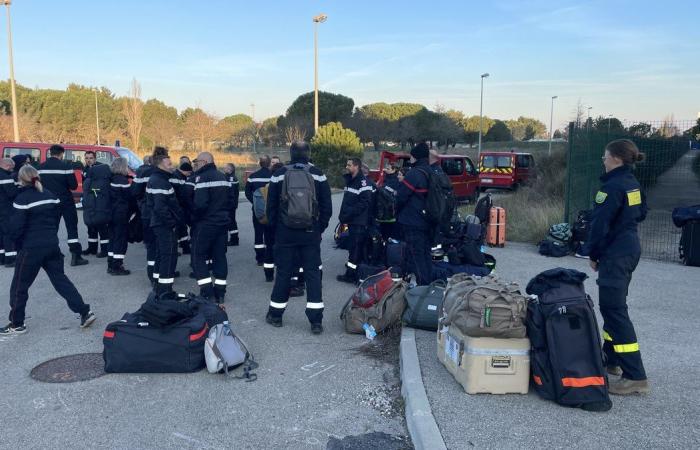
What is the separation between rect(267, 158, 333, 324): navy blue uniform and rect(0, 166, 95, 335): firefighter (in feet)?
7.42

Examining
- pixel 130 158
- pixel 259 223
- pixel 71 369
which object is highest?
pixel 130 158

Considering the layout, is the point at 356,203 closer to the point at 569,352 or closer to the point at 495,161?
the point at 569,352

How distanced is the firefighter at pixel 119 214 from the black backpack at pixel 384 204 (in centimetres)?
405

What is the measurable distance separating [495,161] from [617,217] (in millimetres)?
20676

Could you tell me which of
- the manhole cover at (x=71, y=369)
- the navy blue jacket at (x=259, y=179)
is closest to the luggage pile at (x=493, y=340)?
the manhole cover at (x=71, y=369)

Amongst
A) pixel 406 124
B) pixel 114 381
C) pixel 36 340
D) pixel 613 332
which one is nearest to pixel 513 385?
pixel 613 332

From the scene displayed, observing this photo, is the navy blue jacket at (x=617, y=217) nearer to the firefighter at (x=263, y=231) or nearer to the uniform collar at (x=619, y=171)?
the uniform collar at (x=619, y=171)

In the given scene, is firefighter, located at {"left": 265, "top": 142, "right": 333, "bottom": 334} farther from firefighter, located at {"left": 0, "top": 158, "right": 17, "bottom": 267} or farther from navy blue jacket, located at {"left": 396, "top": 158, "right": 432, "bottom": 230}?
firefighter, located at {"left": 0, "top": 158, "right": 17, "bottom": 267}

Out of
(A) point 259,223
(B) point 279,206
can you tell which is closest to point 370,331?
(B) point 279,206

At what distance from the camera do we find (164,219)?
24.2ft

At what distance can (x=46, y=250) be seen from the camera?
6.18 metres

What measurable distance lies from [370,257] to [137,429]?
15.9ft

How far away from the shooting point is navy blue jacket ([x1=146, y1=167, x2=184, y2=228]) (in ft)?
24.2

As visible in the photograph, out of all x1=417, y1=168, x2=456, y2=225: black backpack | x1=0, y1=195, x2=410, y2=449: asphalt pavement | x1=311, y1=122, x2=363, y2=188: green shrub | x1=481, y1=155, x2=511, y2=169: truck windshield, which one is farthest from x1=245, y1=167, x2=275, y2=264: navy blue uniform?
x1=311, y1=122, x2=363, y2=188: green shrub
